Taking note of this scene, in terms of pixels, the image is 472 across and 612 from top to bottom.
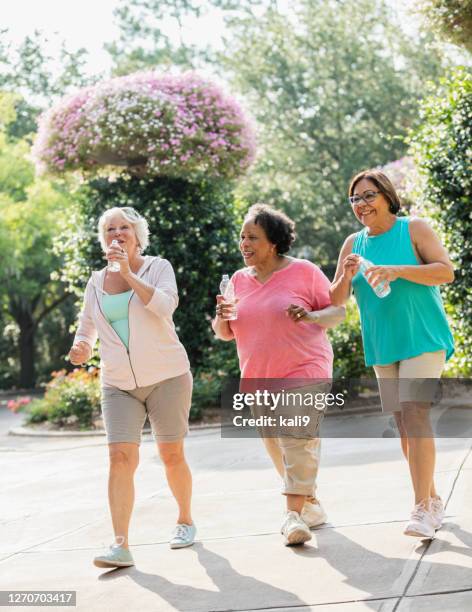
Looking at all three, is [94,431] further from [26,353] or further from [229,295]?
[26,353]

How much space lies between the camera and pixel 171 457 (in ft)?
16.1

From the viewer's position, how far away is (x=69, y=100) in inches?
528

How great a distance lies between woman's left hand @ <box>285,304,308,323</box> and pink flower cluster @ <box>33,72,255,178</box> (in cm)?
860

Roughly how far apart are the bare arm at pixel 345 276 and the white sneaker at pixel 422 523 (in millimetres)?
1089

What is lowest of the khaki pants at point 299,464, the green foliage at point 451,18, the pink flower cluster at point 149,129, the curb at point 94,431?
the curb at point 94,431

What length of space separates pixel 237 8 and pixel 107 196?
25.9 metres

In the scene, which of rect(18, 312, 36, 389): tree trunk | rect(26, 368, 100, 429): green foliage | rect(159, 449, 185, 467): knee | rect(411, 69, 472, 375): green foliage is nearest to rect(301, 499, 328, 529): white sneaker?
rect(159, 449, 185, 467): knee

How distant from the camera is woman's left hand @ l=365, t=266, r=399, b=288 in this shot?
172 inches

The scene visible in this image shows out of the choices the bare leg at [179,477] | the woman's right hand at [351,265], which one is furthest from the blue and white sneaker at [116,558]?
the woman's right hand at [351,265]

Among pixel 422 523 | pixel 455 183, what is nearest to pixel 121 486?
pixel 422 523

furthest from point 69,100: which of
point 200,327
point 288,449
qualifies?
point 288,449

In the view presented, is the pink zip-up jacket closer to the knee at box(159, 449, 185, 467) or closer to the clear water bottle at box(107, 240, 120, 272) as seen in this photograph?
the clear water bottle at box(107, 240, 120, 272)

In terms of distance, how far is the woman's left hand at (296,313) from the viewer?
4.64 metres

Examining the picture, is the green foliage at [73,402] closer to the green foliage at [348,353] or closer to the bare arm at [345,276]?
the green foliage at [348,353]
